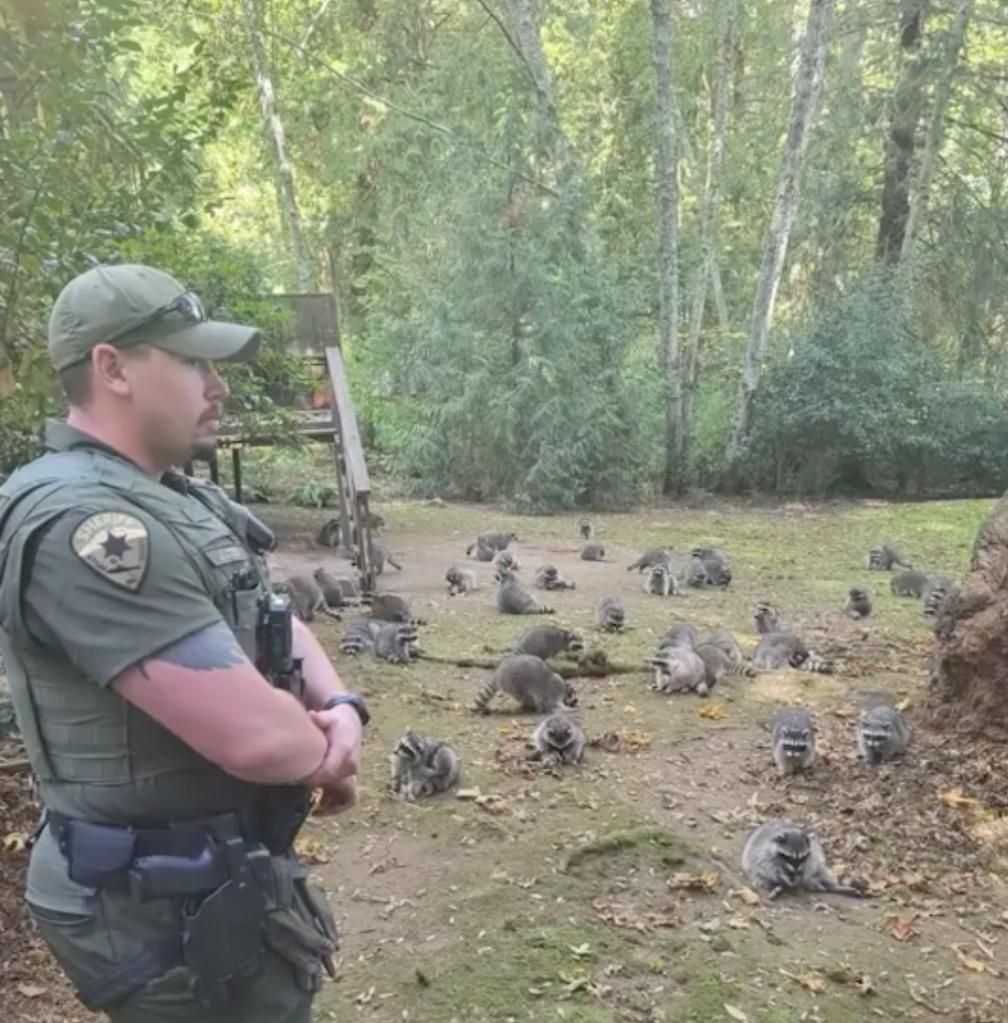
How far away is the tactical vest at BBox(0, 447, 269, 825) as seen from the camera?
6.99 ft

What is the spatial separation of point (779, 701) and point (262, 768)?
6.71 meters

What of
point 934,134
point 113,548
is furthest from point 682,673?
point 934,134

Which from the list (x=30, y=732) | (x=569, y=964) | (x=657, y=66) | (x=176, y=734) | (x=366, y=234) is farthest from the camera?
(x=366, y=234)

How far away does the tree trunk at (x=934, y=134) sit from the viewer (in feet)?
66.3

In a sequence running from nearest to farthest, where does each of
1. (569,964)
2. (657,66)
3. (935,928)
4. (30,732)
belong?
(30,732)
(569,964)
(935,928)
(657,66)

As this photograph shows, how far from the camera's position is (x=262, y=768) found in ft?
6.90

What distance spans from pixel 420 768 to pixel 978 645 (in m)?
3.39

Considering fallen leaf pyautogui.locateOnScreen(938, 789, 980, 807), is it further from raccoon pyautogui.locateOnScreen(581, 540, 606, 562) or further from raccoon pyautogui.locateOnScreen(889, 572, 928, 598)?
raccoon pyautogui.locateOnScreen(581, 540, 606, 562)

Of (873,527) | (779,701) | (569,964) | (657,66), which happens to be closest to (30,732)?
(569,964)

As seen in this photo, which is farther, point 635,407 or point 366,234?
point 366,234

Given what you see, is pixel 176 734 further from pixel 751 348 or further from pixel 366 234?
pixel 366 234

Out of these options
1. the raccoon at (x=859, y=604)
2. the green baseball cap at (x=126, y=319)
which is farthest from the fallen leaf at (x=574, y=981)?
the raccoon at (x=859, y=604)

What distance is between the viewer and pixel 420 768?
6277 mm

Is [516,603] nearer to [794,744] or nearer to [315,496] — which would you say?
[794,744]
